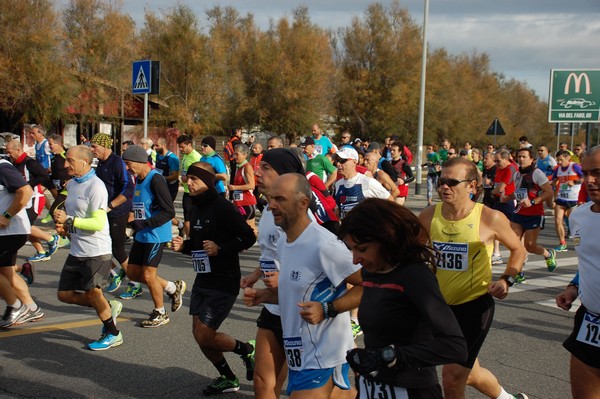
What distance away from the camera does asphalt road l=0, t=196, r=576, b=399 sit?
505 centimetres

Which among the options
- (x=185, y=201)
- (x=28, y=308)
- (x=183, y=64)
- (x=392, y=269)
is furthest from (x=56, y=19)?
(x=392, y=269)

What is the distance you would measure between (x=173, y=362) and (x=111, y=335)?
0.78 meters

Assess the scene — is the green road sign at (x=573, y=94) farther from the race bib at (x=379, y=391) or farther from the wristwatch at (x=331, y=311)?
the race bib at (x=379, y=391)

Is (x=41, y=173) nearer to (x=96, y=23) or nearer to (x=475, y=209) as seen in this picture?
(x=475, y=209)

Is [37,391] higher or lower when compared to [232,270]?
lower

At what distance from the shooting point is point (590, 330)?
364 centimetres

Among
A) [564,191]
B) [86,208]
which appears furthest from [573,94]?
[86,208]

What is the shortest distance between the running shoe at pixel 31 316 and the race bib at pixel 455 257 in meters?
4.57

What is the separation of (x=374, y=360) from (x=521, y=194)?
8.26 meters

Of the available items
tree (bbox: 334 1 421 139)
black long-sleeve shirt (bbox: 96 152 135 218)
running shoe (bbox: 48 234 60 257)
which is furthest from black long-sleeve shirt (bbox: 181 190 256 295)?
tree (bbox: 334 1 421 139)

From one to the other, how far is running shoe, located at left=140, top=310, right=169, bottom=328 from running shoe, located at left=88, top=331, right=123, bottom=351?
0.60 meters

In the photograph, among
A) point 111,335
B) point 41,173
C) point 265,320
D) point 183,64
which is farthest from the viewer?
point 183,64

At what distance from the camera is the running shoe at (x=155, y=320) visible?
21.9ft

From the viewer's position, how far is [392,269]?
2.71 meters
